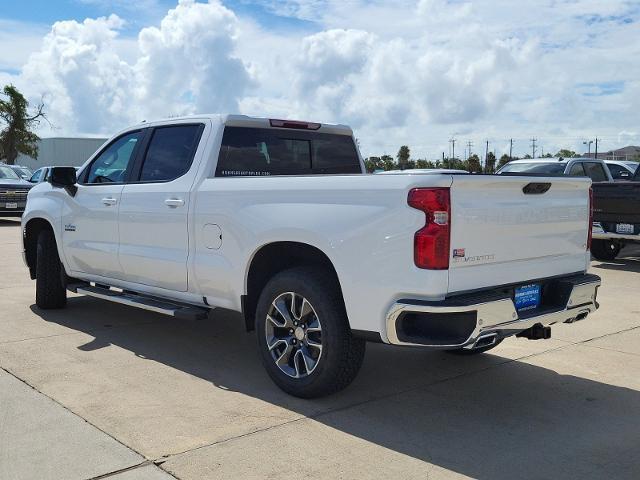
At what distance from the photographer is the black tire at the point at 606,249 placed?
39.6 ft

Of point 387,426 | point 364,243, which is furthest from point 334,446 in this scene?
point 364,243

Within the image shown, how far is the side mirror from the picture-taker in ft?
21.7

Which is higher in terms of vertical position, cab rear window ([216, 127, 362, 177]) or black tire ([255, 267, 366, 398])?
cab rear window ([216, 127, 362, 177])

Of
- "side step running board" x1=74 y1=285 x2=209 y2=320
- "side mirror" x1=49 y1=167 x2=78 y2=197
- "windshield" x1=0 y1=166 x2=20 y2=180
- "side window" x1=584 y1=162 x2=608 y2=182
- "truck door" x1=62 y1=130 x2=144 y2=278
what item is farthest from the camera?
"windshield" x1=0 y1=166 x2=20 y2=180

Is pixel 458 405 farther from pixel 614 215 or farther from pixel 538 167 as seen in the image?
pixel 538 167

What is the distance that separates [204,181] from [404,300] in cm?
210

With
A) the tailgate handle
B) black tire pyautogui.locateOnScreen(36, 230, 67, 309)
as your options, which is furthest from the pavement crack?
black tire pyautogui.locateOnScreen(36, 230, 67, 309)

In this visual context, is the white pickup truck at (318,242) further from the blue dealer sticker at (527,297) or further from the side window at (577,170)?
the side window at (577,170)

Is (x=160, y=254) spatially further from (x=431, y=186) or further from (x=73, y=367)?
(x=431, y=186)

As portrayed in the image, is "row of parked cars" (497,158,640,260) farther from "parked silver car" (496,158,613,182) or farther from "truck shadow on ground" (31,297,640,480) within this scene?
"truck shadow on ground" (31,297,640,480)

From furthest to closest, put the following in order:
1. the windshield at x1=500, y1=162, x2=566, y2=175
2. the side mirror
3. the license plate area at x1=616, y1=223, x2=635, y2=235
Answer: the windshield at x1=500, y1=162, x2=566, y2=175, the license plate area at x1=616, y1=223, x2=635, y2=235, the side mirror

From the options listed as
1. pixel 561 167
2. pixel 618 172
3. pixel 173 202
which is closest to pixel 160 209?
pixel 173 202

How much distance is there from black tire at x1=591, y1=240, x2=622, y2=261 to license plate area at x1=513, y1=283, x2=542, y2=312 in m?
8.28

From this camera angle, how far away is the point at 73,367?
530cm
